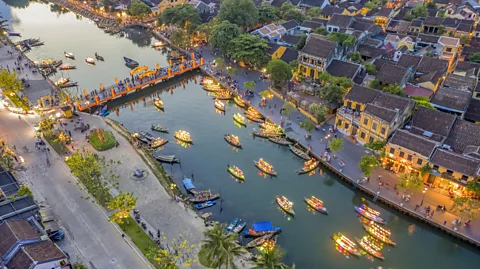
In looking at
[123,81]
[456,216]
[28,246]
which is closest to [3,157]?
[28,246]

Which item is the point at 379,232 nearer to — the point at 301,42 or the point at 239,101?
the point at 239,101

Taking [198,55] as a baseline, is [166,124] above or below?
below

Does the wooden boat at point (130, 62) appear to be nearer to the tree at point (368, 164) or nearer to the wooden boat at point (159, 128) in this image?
the wooden boat at point (159, 128)

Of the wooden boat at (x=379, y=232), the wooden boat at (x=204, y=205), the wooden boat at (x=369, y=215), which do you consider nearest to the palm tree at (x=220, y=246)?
the wooden boat at (x=204, y=205)

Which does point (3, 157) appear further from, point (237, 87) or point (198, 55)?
point (198, 55)

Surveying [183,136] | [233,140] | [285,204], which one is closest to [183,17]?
[183,136]

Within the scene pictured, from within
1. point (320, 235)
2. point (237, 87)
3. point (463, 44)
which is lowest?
point (320, 235)

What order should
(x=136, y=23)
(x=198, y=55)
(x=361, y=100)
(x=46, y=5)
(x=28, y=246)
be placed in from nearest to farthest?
(x=28, y=246), (x=361, y=100), (x=198, y=55), (x=136, y=23), (x=46, y=5)
